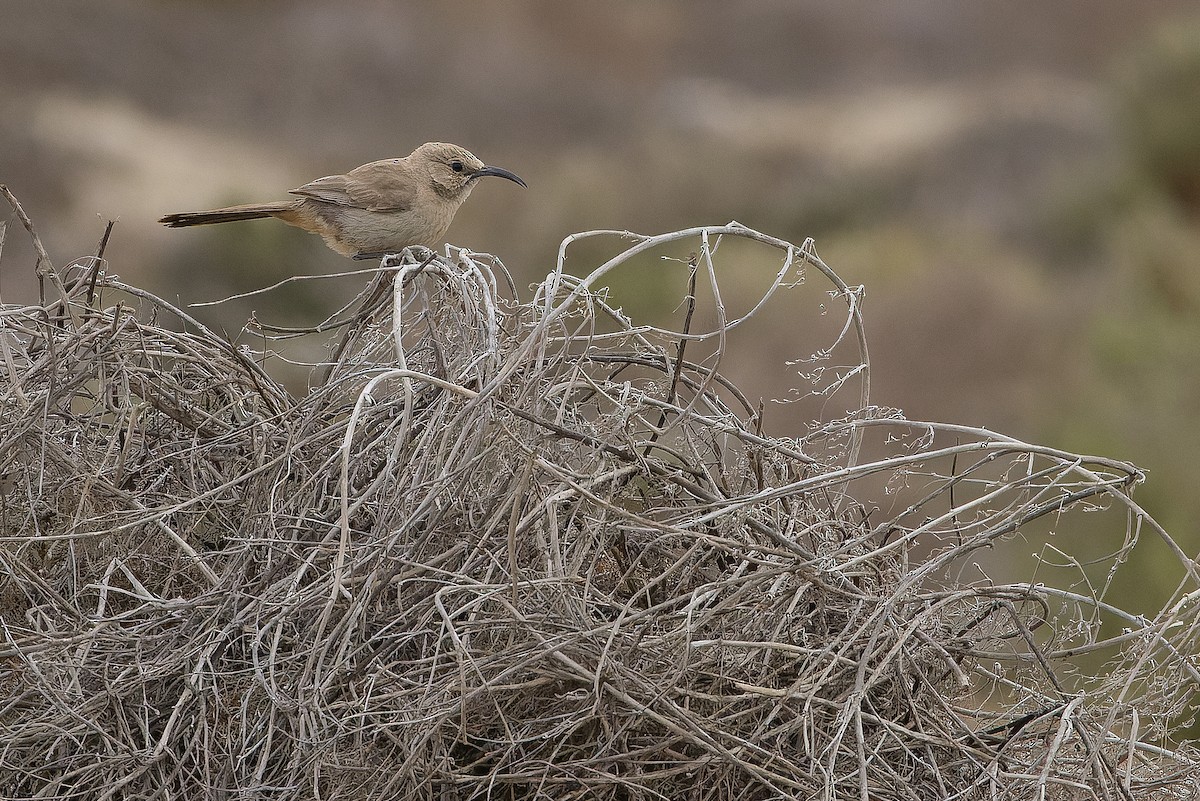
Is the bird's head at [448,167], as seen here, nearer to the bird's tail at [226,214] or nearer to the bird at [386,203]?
the bird at [386,203]

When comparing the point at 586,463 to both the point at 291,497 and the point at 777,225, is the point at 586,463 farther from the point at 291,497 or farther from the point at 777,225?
the point at 777,225

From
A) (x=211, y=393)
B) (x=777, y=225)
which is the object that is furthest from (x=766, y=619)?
(x=777, y=225)

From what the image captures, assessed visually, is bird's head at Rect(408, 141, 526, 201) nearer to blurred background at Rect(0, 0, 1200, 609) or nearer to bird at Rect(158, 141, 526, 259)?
bird at Rect(158, 141, 526, 259)

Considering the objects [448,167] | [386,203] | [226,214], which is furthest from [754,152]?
[226,214]

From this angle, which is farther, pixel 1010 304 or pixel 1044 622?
pixel 1010 304

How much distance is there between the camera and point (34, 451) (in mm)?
2158

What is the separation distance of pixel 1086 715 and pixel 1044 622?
16cm

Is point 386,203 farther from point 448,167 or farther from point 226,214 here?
point 226,214

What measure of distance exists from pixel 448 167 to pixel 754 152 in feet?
67.1

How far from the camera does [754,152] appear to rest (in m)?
23.2

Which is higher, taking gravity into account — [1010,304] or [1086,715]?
[1086,715]

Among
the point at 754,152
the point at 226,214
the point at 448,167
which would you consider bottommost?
the point at 754,152

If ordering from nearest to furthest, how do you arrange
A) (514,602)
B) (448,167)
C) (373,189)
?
1. (514,602)
2. (373,189)
3. (448,167)

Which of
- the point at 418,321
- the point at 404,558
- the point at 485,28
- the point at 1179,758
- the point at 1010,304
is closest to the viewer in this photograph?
the point at 404,558
